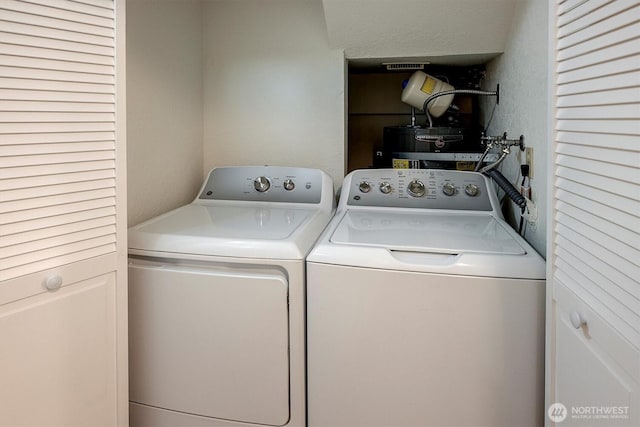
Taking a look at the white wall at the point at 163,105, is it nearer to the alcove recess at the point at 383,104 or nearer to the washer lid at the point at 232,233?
the washer lid at the point at 232,233

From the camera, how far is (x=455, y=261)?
1284mm

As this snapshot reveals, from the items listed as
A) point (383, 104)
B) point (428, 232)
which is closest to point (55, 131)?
point (428, 232)

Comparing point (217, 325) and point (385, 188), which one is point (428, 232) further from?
point (217, 325)

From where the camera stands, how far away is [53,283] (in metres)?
1.15

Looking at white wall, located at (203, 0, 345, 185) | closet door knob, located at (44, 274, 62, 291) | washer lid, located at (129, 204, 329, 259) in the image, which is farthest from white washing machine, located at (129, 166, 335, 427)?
white wall, located at (203, 0, 345, 185)

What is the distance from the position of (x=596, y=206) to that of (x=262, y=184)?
4.91 feet

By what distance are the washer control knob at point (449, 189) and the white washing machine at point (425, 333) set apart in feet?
1.85

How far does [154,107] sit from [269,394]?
1302 millimetres

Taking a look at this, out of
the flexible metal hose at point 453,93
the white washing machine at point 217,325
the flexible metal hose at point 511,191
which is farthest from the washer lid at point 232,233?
the flexible metal hose at point 453,93

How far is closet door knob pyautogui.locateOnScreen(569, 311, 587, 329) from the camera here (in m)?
0.94

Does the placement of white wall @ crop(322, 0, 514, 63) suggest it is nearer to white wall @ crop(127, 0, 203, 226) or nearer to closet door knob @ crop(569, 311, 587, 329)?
white wall @ crop(127, 0, 203, 226)

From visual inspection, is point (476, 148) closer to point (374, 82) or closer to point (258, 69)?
point (374, 82)

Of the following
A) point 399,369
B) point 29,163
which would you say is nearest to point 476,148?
point 399,369

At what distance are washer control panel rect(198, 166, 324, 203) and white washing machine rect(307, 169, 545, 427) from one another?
667 mm
